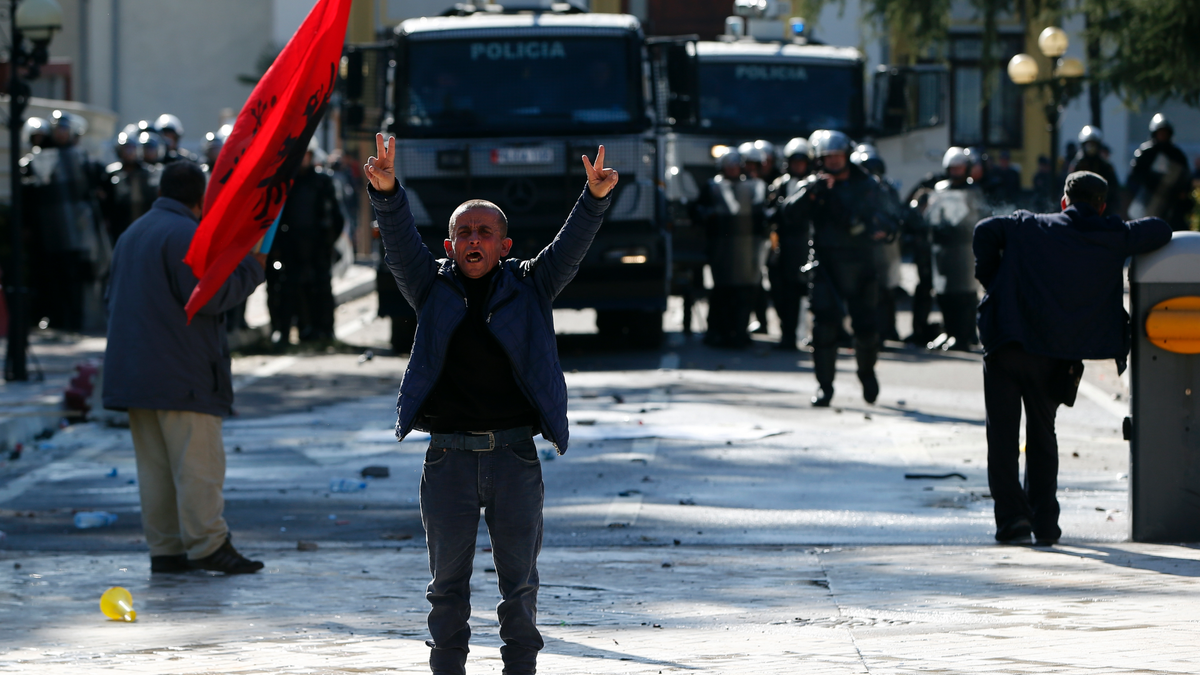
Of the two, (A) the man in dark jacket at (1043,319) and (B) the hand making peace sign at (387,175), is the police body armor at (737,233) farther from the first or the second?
(B) the hand making peace sign at (387,175)

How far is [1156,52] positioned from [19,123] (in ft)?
32.9

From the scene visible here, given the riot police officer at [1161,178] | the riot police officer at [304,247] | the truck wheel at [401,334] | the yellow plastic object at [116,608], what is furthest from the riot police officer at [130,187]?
the yellow plastic object at [116,608]

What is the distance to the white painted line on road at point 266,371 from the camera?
14817 millimetres

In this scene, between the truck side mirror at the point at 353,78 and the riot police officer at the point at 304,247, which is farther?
the riot police officer at the point at 304,247

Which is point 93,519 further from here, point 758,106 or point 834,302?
point 758,106

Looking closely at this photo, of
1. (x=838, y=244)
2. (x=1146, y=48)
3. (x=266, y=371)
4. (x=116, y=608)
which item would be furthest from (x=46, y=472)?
(x=1146, y=48)

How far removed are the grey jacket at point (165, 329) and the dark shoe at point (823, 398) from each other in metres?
6.11

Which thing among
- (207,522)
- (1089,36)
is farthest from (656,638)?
(1089,36)

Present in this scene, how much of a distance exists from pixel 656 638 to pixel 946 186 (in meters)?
11.1

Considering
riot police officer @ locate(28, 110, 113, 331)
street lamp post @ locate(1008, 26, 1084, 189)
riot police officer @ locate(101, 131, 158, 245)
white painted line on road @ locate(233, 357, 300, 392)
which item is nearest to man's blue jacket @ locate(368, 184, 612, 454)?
white painted line on road @ locate(233, 357, 300, 392)

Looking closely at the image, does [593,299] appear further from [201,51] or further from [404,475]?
[201,51]

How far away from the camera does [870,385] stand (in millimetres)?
12953

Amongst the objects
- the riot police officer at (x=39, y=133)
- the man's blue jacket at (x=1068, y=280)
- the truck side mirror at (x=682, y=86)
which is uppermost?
the truck side mirror at (x=682, y=86)

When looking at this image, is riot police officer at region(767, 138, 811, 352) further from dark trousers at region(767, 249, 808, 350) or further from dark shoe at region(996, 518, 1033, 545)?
dark shoe at region(996, 518, 1033, 545)
